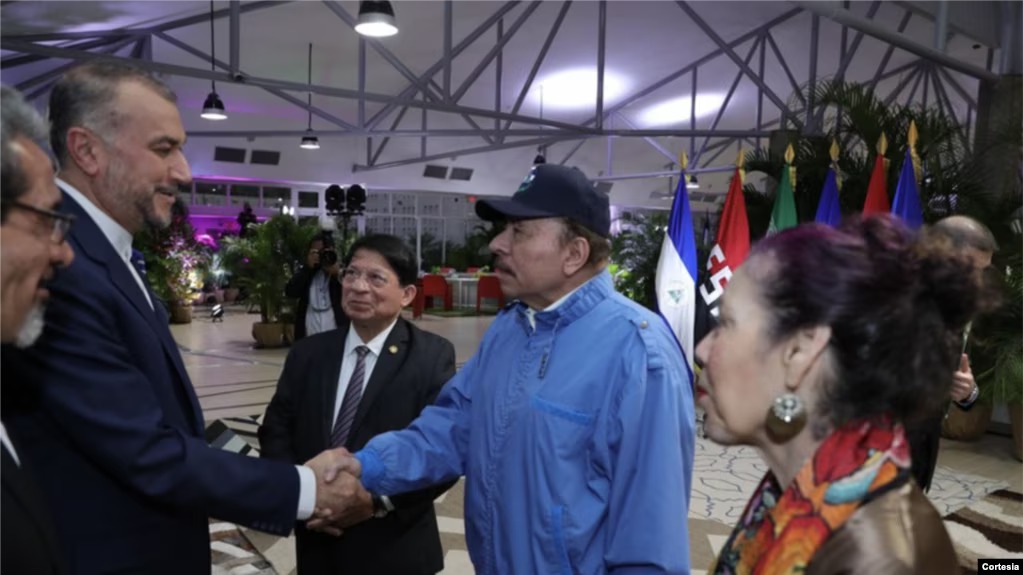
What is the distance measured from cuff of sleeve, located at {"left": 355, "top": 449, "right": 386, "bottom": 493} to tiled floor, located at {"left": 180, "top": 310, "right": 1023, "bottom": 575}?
5.63 feet

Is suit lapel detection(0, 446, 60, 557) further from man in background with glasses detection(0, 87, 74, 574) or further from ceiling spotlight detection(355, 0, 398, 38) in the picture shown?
ceiling spotlight detection(355, 0, 398, 38)

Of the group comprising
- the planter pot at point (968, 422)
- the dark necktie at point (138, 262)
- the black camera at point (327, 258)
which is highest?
the dark necktie at point (138, 262)

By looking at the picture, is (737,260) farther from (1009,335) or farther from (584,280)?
(584,280)

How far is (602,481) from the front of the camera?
1.45m

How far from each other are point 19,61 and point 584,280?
10294mm

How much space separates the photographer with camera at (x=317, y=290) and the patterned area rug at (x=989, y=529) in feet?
13.1

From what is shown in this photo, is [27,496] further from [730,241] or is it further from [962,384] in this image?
[730,241]

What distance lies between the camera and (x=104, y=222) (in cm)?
144

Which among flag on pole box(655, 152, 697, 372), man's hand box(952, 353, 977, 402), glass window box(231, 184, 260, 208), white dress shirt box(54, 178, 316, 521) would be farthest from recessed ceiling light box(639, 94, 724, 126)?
white dress shirt box(54, 178, 316, 521)

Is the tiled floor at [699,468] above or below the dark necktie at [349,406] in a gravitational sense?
below

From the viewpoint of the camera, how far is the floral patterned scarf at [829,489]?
35.3 inches

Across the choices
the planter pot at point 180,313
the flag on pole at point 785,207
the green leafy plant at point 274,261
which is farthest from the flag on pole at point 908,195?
the planter pot at point 180,313

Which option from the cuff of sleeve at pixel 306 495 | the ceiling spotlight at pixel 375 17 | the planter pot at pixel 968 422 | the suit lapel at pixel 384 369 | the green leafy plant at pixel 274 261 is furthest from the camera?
the green leafy plant at pixel 274 261

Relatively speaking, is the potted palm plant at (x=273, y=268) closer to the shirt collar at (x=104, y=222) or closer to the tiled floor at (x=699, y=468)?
the tiled floor at (x=699, y=468)
